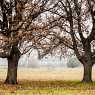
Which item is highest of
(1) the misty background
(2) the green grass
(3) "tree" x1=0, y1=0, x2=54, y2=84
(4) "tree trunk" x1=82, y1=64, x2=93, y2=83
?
(3) "tree" x1=0, y1=0, x2=54, y2=84

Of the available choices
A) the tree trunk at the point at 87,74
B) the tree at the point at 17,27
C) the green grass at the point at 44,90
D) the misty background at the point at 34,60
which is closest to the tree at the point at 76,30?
the tree trunk at the point at 87,74

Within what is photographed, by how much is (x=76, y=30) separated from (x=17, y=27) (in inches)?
385

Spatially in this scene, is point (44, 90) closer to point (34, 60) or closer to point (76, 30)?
point (76, 30)

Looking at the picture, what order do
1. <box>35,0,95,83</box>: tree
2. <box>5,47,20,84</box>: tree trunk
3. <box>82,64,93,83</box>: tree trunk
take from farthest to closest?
<box>82,64,93,83</box>: tree trunk, <box>35,0,95,83</box>: tree, <box>5,47,20,84</box>: tree trunk

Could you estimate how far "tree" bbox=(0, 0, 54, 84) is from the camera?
34.5 metres

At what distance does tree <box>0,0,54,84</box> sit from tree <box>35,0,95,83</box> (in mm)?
4006

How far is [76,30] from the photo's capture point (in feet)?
141

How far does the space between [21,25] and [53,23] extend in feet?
19.6

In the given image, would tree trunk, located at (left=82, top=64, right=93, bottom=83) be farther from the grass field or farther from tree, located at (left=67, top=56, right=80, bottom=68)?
tree, located at (left=67, top=56, right=80, bottom=68)

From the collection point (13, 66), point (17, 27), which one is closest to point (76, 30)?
point (13, 66)

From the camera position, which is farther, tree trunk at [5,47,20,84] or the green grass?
tree trunk at [5,47,20,84]

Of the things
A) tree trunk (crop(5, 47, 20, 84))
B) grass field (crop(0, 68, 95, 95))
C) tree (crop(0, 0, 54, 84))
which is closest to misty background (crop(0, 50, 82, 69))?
tree trunk (crop(5, 47, 20, 84))

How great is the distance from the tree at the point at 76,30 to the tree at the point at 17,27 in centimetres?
401

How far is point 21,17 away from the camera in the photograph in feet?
116
